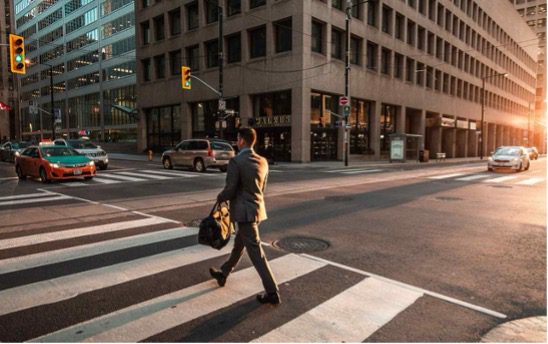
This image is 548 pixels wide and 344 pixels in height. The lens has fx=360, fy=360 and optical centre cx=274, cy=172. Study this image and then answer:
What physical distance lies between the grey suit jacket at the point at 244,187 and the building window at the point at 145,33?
43.8 metres

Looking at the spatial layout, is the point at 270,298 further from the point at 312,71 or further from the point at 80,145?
the point at 312,71

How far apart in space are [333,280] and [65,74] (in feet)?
270

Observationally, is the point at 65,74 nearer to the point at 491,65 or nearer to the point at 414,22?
the point at 414,22

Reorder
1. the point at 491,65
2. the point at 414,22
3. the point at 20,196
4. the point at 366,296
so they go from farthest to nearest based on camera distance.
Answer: the point at 491,65 → the point at 414,22 → the point at 20,196 → the point at 366,296

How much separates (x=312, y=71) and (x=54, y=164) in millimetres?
19582

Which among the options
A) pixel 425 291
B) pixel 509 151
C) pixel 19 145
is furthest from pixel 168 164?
pixel 509 151

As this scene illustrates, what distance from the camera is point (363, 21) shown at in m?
32.7

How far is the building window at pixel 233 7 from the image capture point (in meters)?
31.7

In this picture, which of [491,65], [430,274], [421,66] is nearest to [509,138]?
[491,65]

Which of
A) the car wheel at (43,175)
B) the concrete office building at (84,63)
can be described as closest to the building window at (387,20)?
the car wheel at (43,175)

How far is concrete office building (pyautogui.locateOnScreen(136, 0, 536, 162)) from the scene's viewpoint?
28.5m

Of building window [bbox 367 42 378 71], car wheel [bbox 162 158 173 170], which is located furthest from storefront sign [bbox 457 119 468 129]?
car wheel [bbox 162 158 173 170]

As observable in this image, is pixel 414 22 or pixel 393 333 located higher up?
pixel 414 22

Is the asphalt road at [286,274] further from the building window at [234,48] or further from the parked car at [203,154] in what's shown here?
the building window at [234,48]
